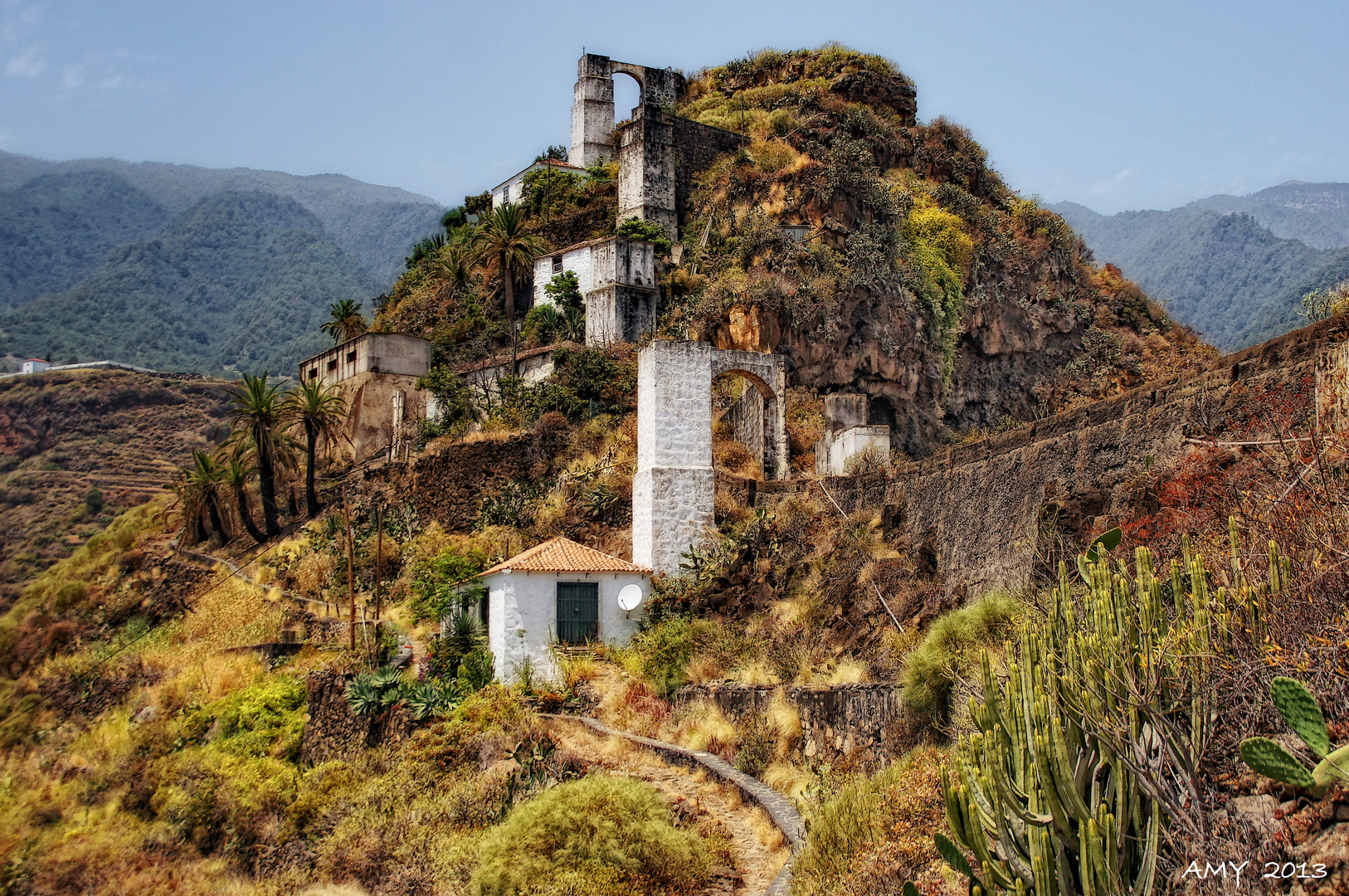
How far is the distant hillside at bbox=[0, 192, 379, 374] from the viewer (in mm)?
89812

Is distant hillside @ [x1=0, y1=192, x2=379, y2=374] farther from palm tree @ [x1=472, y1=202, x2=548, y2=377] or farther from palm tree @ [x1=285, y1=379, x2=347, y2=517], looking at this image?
palm tree @ [x1=285, y1=379, x2=347, y2=517]

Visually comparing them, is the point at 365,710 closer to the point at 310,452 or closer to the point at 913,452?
the point at 310,452

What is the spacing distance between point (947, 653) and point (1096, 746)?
413cm

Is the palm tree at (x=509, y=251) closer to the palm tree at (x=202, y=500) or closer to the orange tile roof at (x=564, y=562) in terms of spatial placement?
the palm tree at (x=202, y=500)

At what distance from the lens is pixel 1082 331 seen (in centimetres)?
3203

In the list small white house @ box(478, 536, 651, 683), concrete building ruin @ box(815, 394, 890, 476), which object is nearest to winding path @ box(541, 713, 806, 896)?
small white house @ box(478, 536, 651, 683)

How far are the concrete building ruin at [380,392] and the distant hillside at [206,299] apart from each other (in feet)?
165

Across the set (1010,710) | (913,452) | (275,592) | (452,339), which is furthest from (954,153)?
(1010,710)

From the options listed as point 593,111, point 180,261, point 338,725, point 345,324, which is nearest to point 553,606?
point 338,725

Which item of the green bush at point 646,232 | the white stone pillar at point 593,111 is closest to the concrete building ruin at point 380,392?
the green bush at point 646,232

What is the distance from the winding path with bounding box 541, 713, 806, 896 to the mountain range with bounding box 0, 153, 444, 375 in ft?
251

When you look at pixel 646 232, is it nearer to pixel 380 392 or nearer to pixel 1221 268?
pixel 380 392

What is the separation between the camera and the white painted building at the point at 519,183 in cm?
3844

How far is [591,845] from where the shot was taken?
10.6 m
